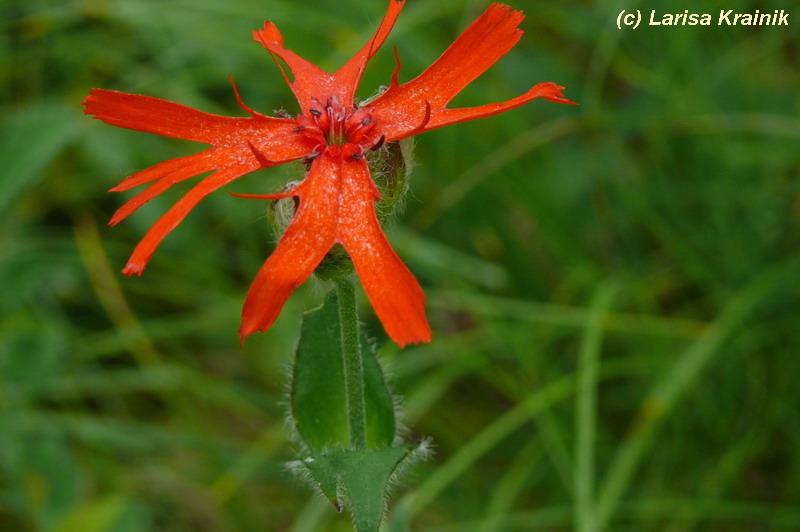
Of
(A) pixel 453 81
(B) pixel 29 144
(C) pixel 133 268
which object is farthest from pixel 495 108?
(B) pixel 29 144

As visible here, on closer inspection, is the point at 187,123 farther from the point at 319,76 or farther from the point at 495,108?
the point at 495,108

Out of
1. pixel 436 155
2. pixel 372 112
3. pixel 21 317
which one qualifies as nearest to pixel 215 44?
pixel 436 155

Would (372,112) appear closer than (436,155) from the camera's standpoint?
Yes

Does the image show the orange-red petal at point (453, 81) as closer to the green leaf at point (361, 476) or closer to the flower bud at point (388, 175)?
the flower bud at point (388, 175)

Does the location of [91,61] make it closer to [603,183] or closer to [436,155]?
[436,155]

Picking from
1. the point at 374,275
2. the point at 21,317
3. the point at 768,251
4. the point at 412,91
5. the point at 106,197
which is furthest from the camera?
the point at 106,197

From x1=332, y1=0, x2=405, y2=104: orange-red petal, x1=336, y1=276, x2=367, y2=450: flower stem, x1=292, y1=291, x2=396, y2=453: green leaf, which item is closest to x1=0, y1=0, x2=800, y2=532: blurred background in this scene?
x1=292, y1=291, x2=396, y2=453: green leaf

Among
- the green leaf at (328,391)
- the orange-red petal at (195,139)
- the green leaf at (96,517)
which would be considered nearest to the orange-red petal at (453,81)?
the orange-red petal at (195,139)
